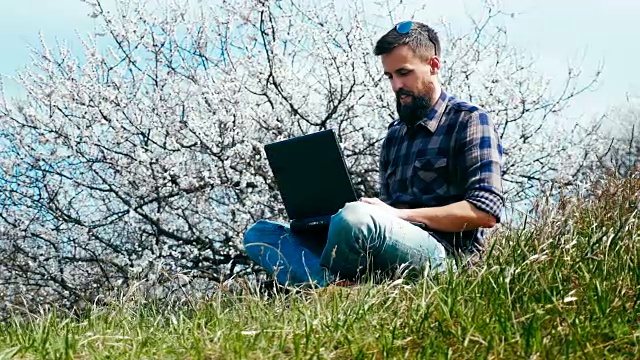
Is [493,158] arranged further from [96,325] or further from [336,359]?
[96,325]

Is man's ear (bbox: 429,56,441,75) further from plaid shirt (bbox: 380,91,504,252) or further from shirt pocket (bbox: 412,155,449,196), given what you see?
shirt pocket (bbox: 412,155,449,196)

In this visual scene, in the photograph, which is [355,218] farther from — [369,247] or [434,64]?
[434,64]

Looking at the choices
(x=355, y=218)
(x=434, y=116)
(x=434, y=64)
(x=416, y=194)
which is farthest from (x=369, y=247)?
(x=434, y=64)

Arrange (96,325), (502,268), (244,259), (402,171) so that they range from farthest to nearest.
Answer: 1. (244,259)
2. (402,171)
3. (96,325)
4. (502,268)

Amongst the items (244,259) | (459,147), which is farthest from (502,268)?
(244,259)

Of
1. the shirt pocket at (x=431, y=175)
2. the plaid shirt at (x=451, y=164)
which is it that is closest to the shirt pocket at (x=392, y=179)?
the plaid shirt at (x=451, y=164)

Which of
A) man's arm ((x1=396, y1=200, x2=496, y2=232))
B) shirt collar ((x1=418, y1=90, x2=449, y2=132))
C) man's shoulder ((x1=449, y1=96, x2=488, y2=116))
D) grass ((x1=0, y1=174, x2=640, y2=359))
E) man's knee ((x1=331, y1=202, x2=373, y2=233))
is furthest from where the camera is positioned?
shirt collar ((x1=418, y1=90, x2=449, y2=132))

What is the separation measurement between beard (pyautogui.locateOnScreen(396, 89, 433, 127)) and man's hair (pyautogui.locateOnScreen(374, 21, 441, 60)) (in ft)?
0.61

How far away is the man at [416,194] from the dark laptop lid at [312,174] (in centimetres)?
17

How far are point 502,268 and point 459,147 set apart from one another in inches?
41.6

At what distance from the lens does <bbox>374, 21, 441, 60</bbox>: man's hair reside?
393cm

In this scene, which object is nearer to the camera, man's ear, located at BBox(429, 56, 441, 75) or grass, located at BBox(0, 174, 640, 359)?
grass, located at BBox(0, 174, 640, 359)

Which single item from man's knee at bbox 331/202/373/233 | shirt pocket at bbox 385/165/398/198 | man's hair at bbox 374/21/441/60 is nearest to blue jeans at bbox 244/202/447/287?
man's knee at bbox 331/202/373/233

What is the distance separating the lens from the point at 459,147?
3.76 meters
